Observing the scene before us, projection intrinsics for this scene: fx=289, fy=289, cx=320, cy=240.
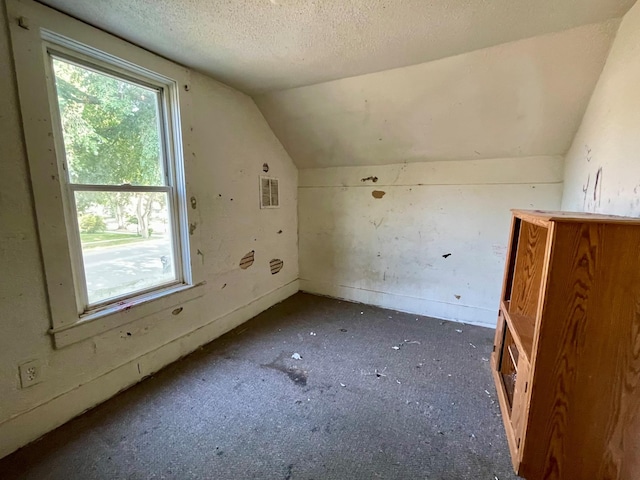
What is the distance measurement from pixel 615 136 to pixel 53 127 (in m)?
2.89

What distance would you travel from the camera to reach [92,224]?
5.42 ft

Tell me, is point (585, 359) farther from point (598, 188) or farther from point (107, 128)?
point (107, 128)

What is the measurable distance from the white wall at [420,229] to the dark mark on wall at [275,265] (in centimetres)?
38

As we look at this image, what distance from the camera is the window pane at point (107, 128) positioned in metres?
1.53

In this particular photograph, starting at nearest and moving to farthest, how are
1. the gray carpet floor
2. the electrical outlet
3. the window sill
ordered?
the gray carpet floor → the electrical outlet → the window sill

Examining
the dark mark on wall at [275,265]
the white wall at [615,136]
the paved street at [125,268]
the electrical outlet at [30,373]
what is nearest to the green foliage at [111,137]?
the paved street at [125,268]

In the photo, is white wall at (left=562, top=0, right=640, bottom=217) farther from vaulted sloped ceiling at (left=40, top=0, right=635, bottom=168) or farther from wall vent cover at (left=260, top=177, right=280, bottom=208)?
wall vent cover at (left=260, top=177, right=280, bottom=208)

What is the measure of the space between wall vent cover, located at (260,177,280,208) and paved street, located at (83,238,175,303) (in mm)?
1031

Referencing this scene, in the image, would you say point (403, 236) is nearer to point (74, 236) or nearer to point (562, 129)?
point (562, 129)

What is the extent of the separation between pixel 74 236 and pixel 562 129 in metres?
3.26

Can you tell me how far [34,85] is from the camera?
135 cm

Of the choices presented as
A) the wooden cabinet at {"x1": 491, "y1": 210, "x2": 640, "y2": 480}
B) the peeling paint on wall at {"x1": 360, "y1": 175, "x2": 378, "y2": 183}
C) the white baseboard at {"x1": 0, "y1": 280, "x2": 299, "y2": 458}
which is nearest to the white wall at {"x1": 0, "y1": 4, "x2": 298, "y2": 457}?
the white baseboard at {"x1": 0, "y1": 280, "x2": 299, "y2": 458}

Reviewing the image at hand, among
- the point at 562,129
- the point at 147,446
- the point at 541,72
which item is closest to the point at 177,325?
the point at 147,446

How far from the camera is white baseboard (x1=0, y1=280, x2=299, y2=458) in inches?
54.4
